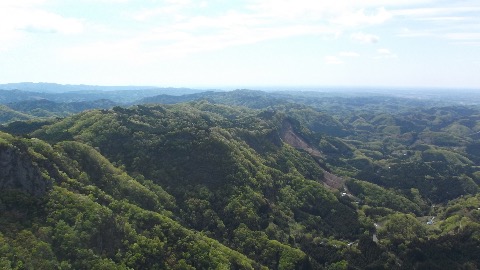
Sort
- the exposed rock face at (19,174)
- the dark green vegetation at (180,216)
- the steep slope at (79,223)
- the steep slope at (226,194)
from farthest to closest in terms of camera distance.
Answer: the steep slope at (226,194), the exposed rock face at (19,174), the dark green vegetation at (180,216), the steep slope at (79,223)

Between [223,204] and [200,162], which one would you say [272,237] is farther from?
[200,162]

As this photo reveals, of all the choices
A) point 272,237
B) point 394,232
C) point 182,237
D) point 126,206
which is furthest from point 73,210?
point 394,232

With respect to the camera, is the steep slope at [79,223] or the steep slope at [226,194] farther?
the steep slope at [226,194]

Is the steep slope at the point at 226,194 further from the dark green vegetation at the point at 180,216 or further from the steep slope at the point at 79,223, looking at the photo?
the steep slope at the point at 79,223

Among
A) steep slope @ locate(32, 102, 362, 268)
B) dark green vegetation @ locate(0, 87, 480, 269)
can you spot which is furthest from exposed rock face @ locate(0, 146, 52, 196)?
steep slope @ locate(32, 102, 362, 268)

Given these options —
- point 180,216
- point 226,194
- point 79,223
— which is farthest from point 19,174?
point 226,194

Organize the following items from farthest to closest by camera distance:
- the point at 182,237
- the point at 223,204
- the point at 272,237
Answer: the point at 223,204 < the point at 272,237 < the point at 182,237

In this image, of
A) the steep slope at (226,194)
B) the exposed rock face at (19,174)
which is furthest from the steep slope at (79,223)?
the steep slope at (226,194)

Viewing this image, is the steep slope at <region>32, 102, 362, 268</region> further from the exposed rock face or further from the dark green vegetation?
the exposed rock face
